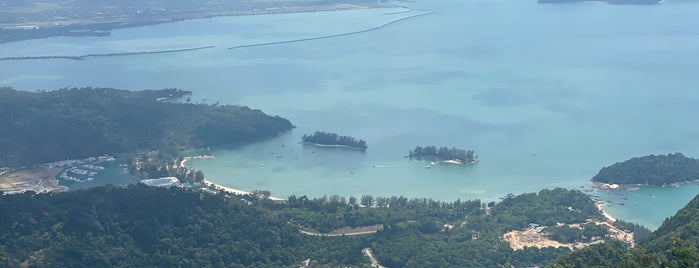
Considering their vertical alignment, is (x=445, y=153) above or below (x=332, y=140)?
above

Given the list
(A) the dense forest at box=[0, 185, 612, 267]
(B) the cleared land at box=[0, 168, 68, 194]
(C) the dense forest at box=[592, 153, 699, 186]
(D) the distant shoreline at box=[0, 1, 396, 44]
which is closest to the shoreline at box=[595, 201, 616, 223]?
(A) the dense forest at box=[0, 185, 612, 267]

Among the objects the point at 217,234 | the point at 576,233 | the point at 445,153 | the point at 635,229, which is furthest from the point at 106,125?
the point at 635,229

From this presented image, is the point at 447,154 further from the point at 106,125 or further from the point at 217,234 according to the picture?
the point at 217,234

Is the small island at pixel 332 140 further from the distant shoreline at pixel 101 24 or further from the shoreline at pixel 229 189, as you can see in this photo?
the distant shoreline at pixel 101 24

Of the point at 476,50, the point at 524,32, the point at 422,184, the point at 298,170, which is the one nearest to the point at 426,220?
the point at 422,184

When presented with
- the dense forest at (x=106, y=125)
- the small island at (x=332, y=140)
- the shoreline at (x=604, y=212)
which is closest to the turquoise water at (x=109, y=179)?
the dense forest at (x=106, y=125)

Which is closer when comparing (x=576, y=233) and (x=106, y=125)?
(x=576, y=233)

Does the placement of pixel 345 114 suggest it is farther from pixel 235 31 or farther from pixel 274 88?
pixel 235 31
